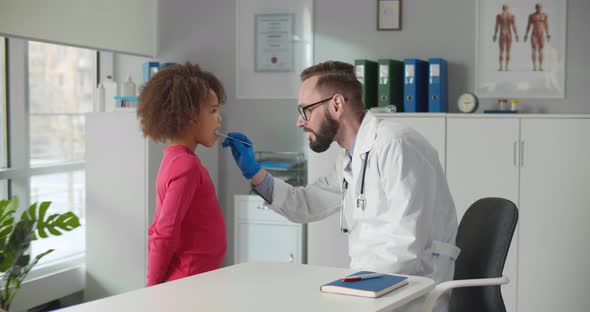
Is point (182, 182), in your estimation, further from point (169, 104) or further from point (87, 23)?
point (87, 23)

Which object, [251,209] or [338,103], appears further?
[251,209]

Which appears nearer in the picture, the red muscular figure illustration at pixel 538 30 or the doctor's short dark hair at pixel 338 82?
the doctor's short dark hair at pixel 338 82

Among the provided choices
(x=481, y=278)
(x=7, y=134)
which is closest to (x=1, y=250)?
(x=7, y=134)

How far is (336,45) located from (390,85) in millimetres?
615

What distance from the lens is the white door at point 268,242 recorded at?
14.4 feet

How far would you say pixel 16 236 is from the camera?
349 centimetres

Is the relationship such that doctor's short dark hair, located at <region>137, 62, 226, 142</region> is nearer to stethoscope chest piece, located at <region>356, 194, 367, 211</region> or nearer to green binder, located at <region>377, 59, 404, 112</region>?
stethoscope chest piece, located at <region>356, 194, 367, 211</region>

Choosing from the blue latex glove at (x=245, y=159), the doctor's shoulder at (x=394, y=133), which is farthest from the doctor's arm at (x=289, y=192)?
the doctor's shoulder at (x=394, y=133)

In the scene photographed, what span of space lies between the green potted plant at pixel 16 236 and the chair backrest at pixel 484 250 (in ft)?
6.93

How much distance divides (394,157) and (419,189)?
0.14m

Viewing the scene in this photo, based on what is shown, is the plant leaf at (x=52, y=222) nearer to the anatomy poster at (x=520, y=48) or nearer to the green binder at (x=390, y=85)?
the green binder at (x=390, y=85)

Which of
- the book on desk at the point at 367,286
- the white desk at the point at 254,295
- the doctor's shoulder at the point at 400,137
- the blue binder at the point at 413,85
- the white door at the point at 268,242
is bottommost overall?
the white door at the point at 268,242

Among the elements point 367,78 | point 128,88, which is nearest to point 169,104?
point 367,78

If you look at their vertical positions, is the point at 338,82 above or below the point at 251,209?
above
